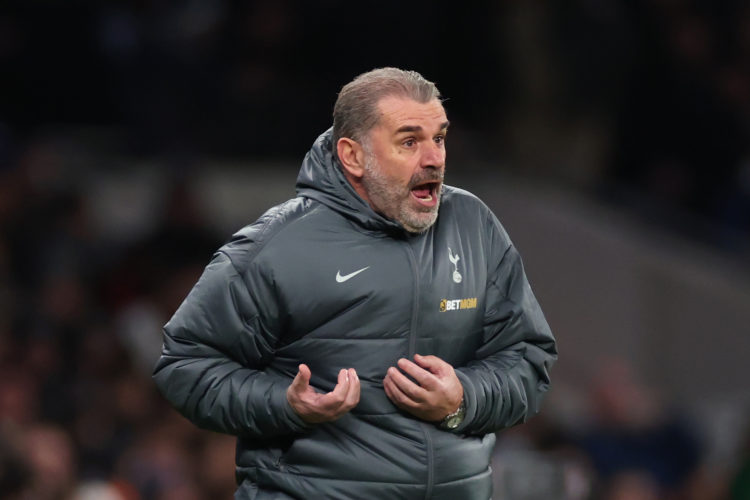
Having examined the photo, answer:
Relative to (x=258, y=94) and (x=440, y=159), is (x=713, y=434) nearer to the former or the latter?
(x=258, y=94)

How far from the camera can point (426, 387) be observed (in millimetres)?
3094

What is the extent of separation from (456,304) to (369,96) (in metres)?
0.51

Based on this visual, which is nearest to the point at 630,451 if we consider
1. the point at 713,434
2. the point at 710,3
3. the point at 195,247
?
the point at 713,434

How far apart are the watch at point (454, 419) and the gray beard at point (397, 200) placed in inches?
16.1

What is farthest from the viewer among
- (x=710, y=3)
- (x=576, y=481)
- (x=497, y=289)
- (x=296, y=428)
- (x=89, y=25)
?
(x=710, y=3)

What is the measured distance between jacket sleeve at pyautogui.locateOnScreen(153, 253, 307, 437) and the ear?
1.14ft

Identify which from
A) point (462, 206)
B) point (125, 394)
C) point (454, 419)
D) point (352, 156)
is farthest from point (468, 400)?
point (125, 394)

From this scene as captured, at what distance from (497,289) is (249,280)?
0.59 meters

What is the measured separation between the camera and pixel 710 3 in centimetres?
988

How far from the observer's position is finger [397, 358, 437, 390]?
10.1 ft

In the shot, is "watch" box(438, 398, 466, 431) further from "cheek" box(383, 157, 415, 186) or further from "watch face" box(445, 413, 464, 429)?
"cheek" box(383, 157, 415, 186)

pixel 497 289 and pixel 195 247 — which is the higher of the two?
pixel 497 289

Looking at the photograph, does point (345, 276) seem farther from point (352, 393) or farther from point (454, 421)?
point (454, 421)

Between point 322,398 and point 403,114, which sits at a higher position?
point 403,114
